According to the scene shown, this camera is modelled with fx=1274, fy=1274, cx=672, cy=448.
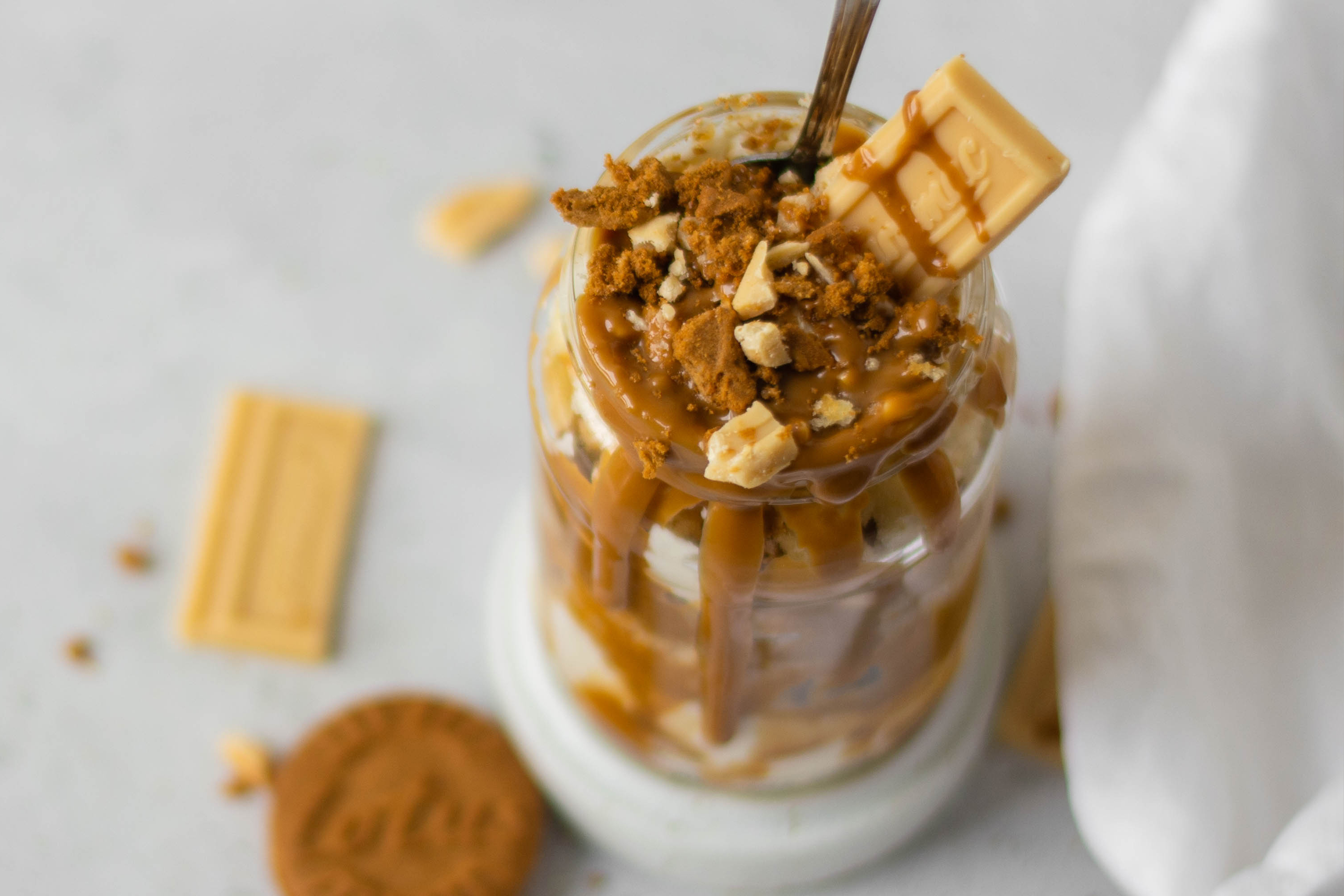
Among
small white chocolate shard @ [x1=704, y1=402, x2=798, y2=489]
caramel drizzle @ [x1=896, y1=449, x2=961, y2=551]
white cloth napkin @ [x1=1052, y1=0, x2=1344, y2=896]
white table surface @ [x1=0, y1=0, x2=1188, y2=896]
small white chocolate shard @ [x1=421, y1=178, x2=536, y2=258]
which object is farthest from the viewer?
small white chocolate shard @ [x1=421, y1=178, x2=536, y2=258]

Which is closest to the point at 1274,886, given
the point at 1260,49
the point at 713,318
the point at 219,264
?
the point at 713,318

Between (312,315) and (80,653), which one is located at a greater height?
(312,315)

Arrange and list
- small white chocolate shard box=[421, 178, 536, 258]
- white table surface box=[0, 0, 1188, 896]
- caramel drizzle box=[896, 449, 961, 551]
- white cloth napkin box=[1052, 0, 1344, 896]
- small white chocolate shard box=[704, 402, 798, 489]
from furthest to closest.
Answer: small white chocolate shard box=[421, 178, 536, 258] < white table surface box=[0, 0, 1188, 896] < white cloth napkin box=[1052, 0, 1344, 896] < caramel drizzle box=[896, 449, 961, 551] < small white chocolate shard box=[704, 402, 798, 489]

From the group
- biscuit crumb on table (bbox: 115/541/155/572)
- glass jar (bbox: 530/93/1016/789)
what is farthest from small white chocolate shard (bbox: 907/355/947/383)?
biscuit crumb on table (bbox: 115/541/155/572)

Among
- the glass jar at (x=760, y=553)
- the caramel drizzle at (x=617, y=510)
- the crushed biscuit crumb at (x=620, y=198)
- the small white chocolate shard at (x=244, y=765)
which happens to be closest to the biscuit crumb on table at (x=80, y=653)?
the small white chocolate shard at (x=244, y=765)

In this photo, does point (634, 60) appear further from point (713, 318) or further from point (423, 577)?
point (713, 318)

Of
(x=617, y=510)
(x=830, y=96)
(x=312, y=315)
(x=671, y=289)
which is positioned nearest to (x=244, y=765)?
(x=312, y=315)

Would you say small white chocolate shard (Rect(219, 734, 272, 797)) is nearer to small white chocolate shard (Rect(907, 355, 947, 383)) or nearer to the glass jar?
the glass jar

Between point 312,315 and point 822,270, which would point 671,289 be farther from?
point 312,315
